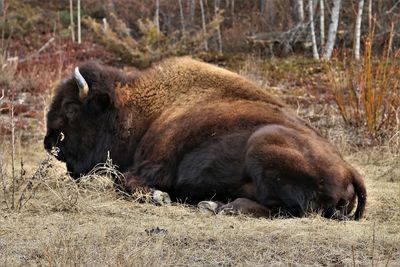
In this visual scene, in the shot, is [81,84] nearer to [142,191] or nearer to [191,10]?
[142,191]

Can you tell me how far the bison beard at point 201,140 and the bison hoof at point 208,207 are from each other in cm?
8

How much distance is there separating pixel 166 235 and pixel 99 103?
9.98 ft

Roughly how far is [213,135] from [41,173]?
1.60 meters

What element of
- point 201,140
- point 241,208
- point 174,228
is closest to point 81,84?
point 201,140

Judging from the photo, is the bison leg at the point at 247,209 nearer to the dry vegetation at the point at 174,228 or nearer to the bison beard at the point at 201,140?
the bison beard at the point at 201,140

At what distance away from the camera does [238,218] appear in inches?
229

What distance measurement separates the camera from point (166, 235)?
16.3 feet

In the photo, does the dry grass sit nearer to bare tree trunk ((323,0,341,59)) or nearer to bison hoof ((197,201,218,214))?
bison hoof ((197,201,218,214))

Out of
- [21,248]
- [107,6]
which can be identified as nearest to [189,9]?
[107,6]

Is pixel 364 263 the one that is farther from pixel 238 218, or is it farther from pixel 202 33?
pixel 202 33

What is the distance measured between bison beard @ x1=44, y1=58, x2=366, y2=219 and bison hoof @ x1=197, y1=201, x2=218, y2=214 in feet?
0.25

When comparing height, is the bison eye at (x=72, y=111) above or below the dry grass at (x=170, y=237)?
above

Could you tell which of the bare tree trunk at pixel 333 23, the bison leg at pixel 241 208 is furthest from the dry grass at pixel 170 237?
the bare tree trunk at pixel 333 23

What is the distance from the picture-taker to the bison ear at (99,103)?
302 inches
